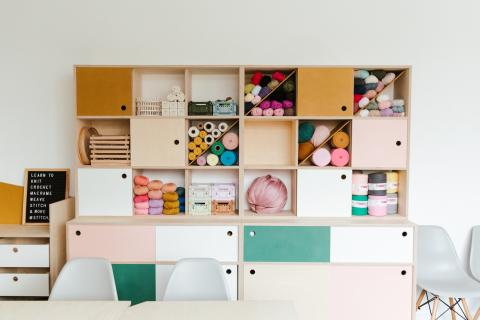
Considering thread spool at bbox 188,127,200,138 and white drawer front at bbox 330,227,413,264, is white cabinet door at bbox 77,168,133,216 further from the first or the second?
white drawer front at bbox 330,227,413,264

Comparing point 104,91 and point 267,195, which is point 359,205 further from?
point 104,91

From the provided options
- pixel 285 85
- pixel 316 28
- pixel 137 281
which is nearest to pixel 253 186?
pixel 285 85

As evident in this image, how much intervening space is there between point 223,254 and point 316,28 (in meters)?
1.82

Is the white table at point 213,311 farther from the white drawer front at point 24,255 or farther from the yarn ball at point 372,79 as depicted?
the yarn ball at point 372,79

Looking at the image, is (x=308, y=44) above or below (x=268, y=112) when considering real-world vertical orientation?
above

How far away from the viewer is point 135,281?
2312 mm

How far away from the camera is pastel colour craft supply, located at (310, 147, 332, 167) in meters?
2.42

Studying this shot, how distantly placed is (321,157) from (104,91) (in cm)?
159

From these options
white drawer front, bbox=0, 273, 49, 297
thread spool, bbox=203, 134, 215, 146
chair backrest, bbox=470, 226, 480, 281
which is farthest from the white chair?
white drawer front, bbox=0, 273, 49, 297

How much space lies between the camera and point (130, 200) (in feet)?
7.98

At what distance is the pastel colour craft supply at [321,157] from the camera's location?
2.42 metres

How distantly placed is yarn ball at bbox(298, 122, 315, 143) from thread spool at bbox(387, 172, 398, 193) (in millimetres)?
628

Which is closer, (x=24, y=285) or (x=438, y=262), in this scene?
(x=24, y=285)

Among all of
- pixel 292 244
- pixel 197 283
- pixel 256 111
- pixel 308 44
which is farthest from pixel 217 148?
pixel 308 44
